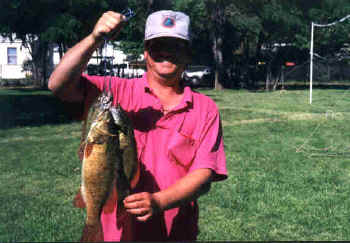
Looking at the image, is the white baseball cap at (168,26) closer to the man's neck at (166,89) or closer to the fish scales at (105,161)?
the man's neck at (166,89)

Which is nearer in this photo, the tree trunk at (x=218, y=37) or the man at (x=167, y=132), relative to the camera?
the man at (x=167, y=132)

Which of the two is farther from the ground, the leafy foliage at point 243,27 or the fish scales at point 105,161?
the leafy foliage at point 243,27

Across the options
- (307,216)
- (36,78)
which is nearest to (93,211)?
(307,216)

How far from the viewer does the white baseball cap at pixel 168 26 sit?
254cm

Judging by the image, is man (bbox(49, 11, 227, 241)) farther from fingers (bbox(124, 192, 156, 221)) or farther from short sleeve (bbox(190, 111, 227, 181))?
fingers (bbox(124, 192, 156, 221))

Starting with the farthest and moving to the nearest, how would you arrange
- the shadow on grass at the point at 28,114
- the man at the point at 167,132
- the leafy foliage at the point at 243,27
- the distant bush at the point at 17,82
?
the distant bush at the point at 17,82 < the leafy foliage at the point at 243,27 < the shadow on grass at the point at 28,114 < the man at the point at 167,132

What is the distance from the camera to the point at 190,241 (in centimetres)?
267

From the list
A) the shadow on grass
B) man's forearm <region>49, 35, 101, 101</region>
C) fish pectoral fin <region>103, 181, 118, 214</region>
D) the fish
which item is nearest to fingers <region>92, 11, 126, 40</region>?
man's forearm <region>49, 35, 101, 101</region>

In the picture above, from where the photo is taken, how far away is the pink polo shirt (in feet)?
8.32

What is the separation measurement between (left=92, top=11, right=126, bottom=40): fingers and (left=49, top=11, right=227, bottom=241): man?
0.31m

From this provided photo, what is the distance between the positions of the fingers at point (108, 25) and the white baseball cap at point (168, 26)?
0.33 metres

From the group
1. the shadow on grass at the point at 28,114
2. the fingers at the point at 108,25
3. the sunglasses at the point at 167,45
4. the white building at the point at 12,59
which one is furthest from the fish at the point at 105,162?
the white building at the point at 12,59

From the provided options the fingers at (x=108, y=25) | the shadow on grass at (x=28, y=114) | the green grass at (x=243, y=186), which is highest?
the fingers at (x=108, y=25)

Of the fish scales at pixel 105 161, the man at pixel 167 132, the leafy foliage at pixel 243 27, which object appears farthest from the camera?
the leafy foliage at pixel 243 27
